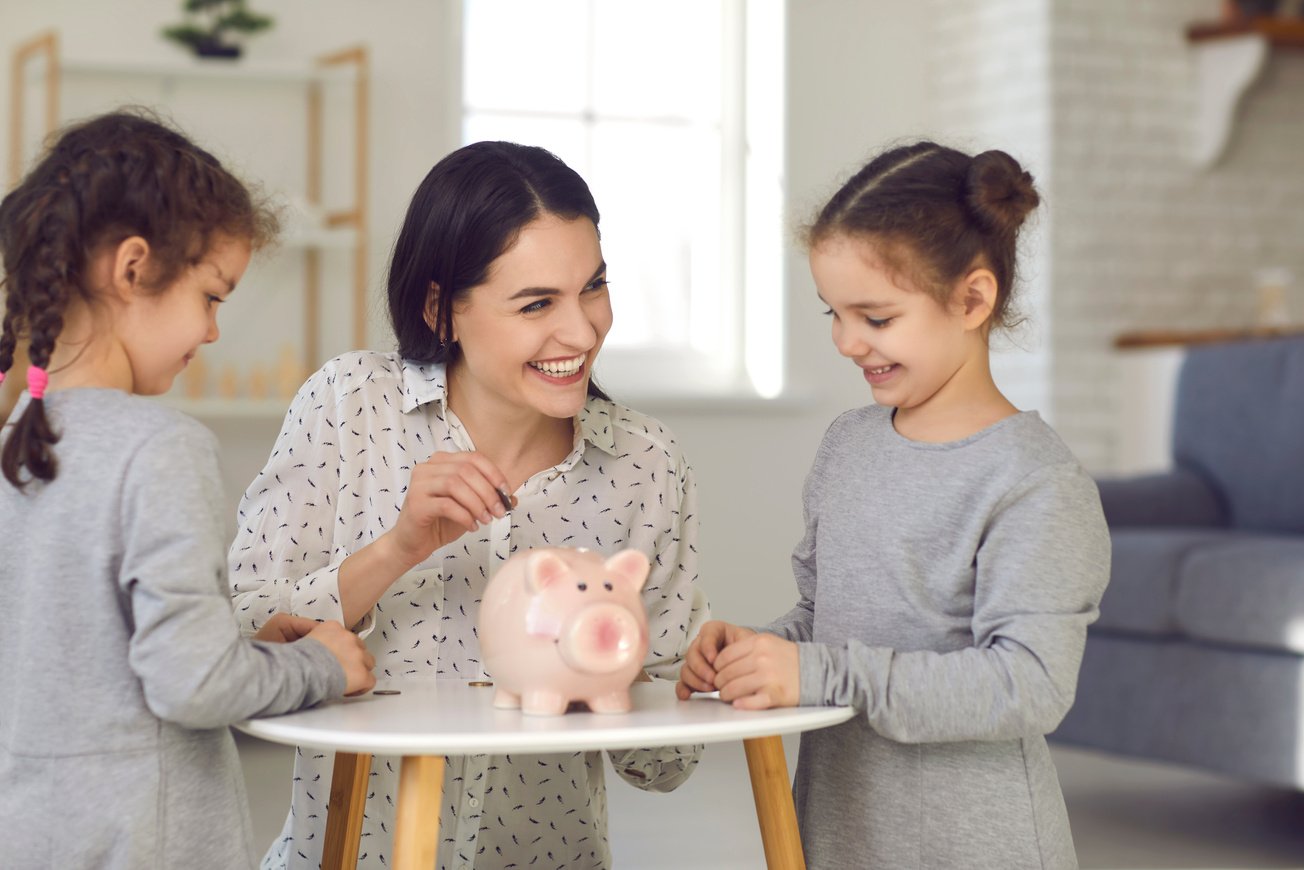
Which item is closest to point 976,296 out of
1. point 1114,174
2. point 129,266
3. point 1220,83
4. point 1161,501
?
point 129,266

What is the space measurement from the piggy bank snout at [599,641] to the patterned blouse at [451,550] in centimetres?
41

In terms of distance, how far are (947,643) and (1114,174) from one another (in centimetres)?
327

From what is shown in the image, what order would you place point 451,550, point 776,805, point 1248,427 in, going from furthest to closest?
point 1248,427 < point 451,550 < point 776,805

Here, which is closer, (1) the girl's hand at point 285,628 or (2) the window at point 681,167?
(1) the girl's hand at point 285,628

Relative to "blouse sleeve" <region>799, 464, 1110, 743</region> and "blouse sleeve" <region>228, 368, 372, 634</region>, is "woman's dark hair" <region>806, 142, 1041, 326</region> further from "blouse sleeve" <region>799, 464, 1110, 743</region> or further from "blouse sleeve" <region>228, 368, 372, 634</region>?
"blouse sleeve" <region>228, 368, 372, 634</region>

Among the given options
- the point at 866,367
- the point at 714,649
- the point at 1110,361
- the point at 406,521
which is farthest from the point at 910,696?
the point at 1110,361

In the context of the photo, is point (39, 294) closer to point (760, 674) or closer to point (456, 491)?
point (456, 491)

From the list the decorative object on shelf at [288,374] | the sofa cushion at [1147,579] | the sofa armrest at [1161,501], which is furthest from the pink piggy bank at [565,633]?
the decorative object on shelf at [288,374]

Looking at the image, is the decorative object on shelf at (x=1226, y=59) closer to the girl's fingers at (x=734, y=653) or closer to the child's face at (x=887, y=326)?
the child's face at (x=887, y=326)

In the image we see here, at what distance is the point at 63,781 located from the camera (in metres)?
1.15

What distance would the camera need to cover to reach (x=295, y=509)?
1.62 metres

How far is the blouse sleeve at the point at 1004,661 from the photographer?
4.07 ft

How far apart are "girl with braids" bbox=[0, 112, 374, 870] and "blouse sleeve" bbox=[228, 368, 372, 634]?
0.38 metres

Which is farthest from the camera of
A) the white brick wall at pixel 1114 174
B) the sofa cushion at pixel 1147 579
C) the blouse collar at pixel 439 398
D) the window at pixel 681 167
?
the window at pixel 681 167
